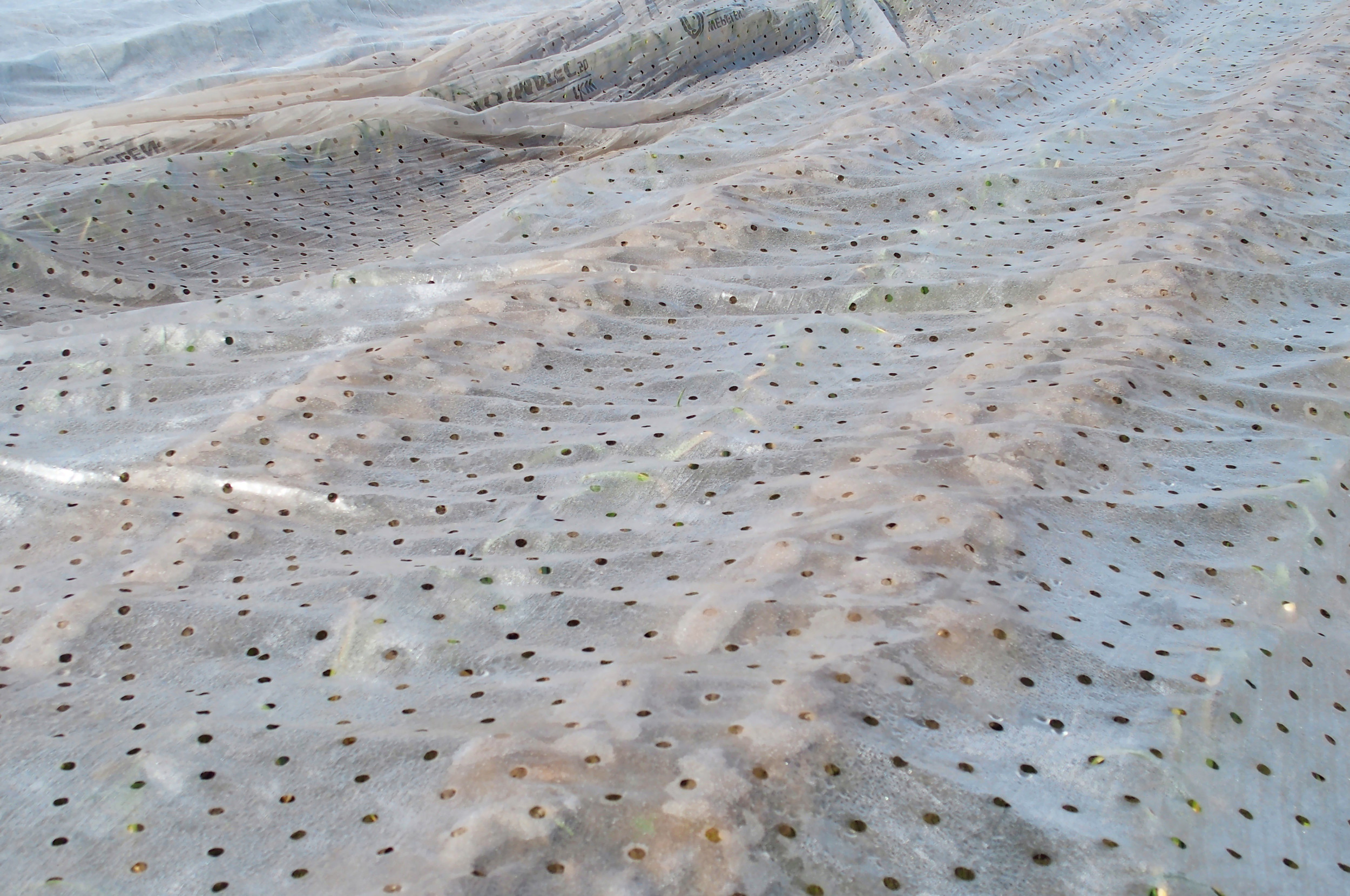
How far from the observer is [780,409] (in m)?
1.60

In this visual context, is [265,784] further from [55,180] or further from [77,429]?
[55,180]

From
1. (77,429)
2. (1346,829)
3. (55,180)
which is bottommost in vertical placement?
(1346,829)

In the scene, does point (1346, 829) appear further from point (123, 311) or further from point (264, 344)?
point (123, 311)

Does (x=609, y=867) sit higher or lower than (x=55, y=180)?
lower

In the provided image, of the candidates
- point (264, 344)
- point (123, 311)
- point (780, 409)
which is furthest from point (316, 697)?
point (123, 311)

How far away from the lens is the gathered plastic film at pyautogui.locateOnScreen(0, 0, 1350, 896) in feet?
2.91

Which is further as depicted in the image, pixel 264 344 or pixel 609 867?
pixel 264 344

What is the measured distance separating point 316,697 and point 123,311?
1235mm

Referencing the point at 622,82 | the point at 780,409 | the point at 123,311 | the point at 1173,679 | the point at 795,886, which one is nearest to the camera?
the point at 795,886

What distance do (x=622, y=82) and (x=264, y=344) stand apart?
2.06 m

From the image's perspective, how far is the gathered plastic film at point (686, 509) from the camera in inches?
35.0

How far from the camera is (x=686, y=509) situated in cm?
140

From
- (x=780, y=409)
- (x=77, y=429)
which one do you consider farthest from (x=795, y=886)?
(x=77, y=429)

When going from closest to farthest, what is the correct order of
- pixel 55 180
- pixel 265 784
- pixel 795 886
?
pixel 795 886, pixel 265 784, pixel 55 180
